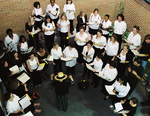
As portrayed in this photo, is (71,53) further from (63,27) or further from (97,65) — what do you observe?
(63,27)

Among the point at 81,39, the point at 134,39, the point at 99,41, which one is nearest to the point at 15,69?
the point at 81,39

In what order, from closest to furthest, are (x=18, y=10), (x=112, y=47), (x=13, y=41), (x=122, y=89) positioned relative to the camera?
(x=122, y=89)
(x=112, y=47)
(x=13, y=41)
(x=18, y=10)

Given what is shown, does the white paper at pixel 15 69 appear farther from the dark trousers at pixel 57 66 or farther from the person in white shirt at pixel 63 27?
the person in white shirt at pixel 63 27

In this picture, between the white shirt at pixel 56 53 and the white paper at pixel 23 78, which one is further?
the white shirt at pixel 56 53

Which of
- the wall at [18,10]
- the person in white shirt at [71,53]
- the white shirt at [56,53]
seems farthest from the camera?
the wall at [18,10]

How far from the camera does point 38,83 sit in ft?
21.4

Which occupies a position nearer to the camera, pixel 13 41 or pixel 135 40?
pixel 135 40

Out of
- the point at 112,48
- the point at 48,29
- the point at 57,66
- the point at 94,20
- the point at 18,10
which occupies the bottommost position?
the point at 57,66

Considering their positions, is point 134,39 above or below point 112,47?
above

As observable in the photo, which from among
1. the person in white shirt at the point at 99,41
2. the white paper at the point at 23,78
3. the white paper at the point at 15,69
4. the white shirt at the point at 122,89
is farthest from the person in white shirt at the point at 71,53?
the white shirt at the point at 122,89

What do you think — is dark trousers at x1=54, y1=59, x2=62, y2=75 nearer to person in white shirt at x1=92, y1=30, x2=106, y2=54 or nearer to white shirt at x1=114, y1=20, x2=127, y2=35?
person in white shirt at x1=92, y1=30, x2=106, y2=54

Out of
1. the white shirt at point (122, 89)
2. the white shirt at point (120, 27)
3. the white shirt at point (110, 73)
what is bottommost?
the white shirt at point (122, 89)

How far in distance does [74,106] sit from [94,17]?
3967 mm

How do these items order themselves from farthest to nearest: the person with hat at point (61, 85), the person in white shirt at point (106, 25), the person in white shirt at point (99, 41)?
the person in white shirt at point (106, 25) → the person in white shirt at point (99, 41) → the person with hat at point (61, 85)
